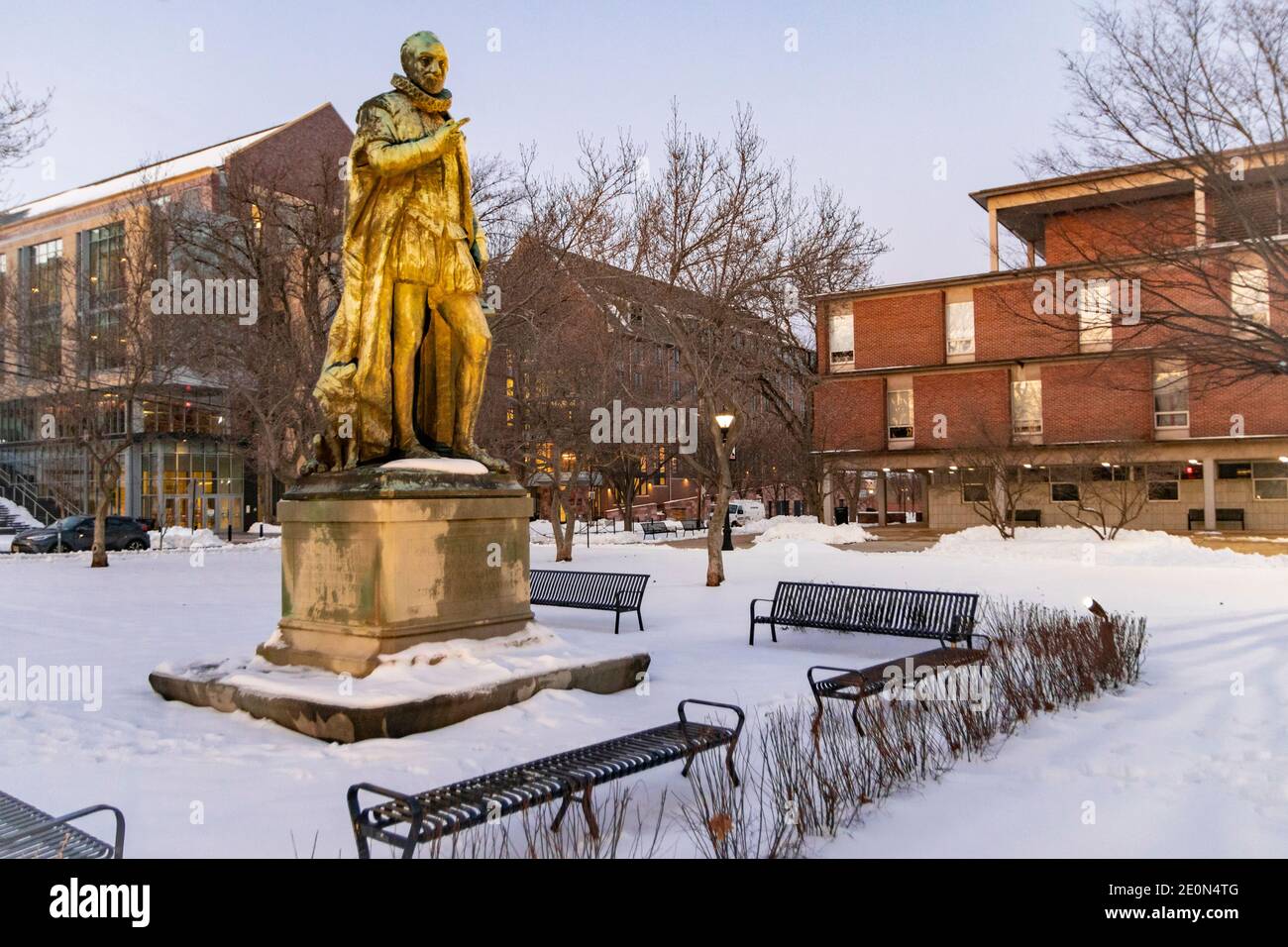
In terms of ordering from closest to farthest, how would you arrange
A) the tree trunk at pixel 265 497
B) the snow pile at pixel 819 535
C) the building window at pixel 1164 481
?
1. the snow pile at pixel 819 535
2. the building window at pixel 1164 481
3. the tree trunk at pixel 265 497

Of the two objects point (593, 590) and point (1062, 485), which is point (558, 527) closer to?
point (593, 590)

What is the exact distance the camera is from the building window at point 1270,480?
110ft

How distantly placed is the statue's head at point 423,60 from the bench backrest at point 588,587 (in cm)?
648

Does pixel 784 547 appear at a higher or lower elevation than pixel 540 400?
lower

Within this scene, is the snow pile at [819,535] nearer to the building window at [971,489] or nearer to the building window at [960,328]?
the building window at [971,489]

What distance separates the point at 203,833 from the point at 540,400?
71.4ft

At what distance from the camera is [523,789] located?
4.22 metres

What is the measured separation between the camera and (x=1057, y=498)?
3694cm

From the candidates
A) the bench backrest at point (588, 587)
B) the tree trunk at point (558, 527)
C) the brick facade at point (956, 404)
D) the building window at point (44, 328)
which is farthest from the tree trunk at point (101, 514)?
the brick facade at point (956, 404)

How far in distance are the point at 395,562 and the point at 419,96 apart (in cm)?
372

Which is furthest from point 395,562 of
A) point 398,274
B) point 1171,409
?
point 1171,409

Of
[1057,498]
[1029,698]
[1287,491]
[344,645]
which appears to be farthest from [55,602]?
[1287,491]

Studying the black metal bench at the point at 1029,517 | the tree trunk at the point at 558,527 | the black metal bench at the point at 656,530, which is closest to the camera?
the tree trunk at the point at 558,527
